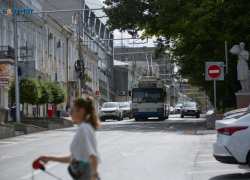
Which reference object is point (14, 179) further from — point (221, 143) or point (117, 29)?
point (117, 29)

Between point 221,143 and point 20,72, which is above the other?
point 20,72

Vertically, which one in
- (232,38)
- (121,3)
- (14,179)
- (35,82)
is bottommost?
(14,179)

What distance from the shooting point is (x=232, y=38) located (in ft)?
106

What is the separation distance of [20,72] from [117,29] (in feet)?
24.8

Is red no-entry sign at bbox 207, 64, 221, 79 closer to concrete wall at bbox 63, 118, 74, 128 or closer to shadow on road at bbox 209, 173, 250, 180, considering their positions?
shadow on road at bbox 209, 173, 250, 180

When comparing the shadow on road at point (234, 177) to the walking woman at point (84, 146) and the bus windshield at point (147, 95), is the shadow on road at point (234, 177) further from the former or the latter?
the bus windshield at point (147, 95)

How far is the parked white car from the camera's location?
10.7m

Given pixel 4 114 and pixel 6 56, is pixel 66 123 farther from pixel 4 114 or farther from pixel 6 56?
pixel 6 56

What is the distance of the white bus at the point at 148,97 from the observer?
46.0 m

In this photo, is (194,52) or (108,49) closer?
(194,52)

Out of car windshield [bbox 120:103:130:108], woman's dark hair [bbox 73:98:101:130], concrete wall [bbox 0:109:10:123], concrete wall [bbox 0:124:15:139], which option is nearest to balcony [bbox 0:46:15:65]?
concrete wall [bbox 0:109:10:123]

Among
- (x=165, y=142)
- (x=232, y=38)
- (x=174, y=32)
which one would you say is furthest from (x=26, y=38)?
(x=165, y=142)

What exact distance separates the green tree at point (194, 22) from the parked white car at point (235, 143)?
2104 cm

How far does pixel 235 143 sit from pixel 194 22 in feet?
72.0
